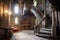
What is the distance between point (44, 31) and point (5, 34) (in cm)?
379

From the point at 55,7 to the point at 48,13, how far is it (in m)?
3.32

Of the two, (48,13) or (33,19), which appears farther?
(33,19)

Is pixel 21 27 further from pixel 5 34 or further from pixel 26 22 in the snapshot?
pixel 5 34

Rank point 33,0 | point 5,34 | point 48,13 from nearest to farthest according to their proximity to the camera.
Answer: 1. point 5,34
2. point 48,13
3. point 33,0

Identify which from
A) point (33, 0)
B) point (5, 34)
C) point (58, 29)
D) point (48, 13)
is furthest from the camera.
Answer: point (33, 0)

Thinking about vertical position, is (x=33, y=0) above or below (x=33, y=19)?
above

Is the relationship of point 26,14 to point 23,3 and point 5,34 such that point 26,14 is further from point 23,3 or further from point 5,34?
point 5,34

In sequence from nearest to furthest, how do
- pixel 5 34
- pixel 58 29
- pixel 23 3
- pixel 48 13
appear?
pixel 5 34 → pixel 58 29 → pixel 48 13 → pixel 23 3

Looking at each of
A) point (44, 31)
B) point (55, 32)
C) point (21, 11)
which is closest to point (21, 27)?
point (21, 11)

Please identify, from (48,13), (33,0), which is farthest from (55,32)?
(33,0)

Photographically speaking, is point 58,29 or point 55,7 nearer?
point 55,7

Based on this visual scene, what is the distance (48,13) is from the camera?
13.6 m

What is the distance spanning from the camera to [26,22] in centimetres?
1975

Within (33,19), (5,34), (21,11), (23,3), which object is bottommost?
(5,34)
